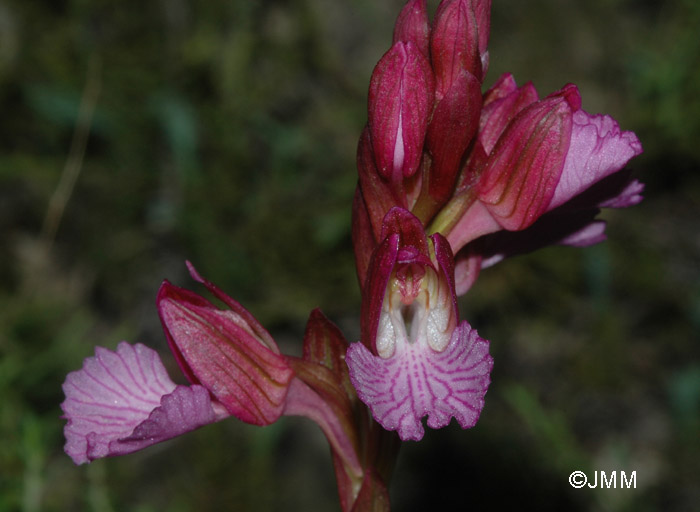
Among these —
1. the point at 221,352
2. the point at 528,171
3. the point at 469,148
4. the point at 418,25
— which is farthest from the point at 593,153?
the point at 221,352

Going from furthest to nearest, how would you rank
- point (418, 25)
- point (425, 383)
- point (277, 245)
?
point (277, 245) < point (418, 25) < point (425, 383)

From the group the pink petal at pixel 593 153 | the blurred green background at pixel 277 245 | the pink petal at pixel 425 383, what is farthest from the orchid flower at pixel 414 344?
the blurred green background at pixel 277 245

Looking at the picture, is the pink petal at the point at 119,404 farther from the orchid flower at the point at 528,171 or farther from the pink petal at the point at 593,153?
the pink petal at the point at 593,153

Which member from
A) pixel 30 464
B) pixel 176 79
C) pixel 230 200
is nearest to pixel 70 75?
pixel 176 79

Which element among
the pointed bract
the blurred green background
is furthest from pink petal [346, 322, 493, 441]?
the blurred green background

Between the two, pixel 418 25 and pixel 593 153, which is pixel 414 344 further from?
pixel 418 25
